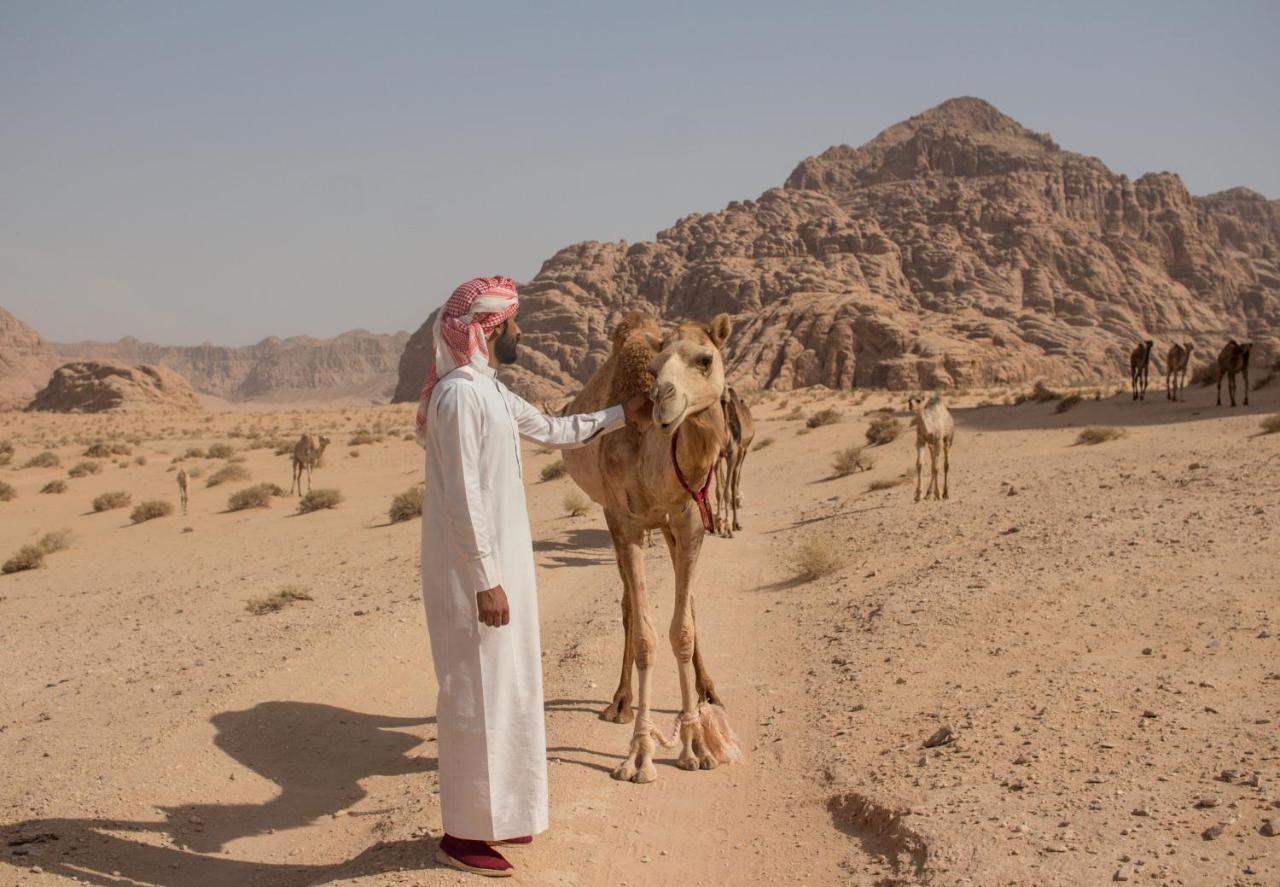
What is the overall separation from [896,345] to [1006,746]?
69563 mm

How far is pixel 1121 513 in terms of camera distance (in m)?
10.4

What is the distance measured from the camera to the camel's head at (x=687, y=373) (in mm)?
4852

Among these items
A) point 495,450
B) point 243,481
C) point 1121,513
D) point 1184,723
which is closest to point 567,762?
point 495,450

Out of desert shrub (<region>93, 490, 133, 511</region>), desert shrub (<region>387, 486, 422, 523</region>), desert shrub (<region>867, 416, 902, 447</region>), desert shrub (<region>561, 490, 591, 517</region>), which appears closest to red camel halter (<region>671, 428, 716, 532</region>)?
desert shrub (<region>561, 490, 591, 517</region>)

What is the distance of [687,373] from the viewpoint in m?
5.04

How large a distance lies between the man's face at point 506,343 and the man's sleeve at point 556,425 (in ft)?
0.56

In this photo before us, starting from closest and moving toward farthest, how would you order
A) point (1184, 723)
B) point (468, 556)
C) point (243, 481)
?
point (468, 556) → point (1184, 723) → point (243, 481)

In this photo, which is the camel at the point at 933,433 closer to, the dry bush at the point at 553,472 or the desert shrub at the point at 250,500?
the dry bush at the point at 553,472

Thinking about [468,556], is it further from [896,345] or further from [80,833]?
[896,345]

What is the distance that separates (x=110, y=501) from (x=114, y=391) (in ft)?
243

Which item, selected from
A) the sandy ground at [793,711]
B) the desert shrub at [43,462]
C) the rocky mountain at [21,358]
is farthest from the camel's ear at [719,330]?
the rocky mountain at [21,358]

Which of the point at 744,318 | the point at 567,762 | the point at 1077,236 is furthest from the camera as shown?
the point at 1077,236

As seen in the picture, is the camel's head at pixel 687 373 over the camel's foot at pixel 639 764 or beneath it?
over

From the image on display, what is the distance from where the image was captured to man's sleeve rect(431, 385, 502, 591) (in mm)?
4379
